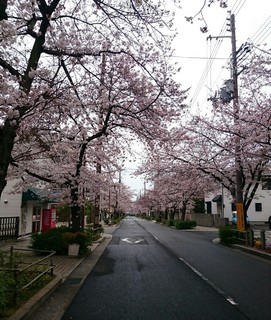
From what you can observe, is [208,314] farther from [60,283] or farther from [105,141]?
[105,141]

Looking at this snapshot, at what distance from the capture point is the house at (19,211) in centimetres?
2041

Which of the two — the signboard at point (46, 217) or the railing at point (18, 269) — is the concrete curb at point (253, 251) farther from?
the signboard at point (46, 217)

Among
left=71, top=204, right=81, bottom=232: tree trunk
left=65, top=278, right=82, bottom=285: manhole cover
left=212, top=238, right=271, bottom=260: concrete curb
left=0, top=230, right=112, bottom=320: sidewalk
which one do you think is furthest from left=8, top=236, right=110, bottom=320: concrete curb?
left=212, top=238, right=271, bottom=260: concrete curb

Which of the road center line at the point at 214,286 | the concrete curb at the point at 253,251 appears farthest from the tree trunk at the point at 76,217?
the concrete curb at the point at 253,251

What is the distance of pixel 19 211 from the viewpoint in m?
21.9

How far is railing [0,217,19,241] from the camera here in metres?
19.8

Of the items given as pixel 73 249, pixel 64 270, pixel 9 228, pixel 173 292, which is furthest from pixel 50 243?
pixel 173 292

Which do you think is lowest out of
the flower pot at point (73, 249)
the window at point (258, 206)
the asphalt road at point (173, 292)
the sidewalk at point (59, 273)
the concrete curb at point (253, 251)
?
the asphalt road at point (173, 292)

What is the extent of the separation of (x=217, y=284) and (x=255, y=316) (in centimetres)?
287

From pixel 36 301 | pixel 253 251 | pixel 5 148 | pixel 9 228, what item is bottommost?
pixel 36 301

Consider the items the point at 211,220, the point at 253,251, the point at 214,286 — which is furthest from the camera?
the point at 211,220

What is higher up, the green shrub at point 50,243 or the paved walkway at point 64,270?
the green shrub at point 50,243

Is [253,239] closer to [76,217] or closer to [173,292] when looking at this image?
[76,217]

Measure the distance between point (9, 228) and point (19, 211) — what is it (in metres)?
1.49
